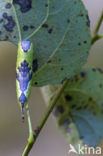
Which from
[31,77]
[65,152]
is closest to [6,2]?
[31,77]

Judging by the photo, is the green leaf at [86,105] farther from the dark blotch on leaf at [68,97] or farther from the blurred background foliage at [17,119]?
the blurred background foliage at [17,119]

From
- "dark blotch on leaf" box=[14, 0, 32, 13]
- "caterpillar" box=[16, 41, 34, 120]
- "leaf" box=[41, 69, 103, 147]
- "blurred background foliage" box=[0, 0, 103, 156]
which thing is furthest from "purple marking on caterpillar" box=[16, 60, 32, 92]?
"blurred background foliage" box=[0, 0, 103, 156]

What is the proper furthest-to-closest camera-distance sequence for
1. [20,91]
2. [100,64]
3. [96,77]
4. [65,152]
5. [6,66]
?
1. [6,66]
2. [100,64]
3. [65,152]
4. [96,77]
5. [20,91]

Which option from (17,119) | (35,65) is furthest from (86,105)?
(17,119)

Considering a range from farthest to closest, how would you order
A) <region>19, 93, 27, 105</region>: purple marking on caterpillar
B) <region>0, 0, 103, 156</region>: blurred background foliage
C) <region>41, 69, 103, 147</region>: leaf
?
<region>0, 0, 103, 156</region>: blurred background foliage
<region>41, 69, 103, 147</region>: leaf
<region>19, 93, 27, 105</region>: purple marking on caterpillar

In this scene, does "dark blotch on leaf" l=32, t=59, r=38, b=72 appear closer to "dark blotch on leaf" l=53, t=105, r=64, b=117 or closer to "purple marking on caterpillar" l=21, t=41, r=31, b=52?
"purple marking on caterpillar" l=21, t=41, r=31, b=52

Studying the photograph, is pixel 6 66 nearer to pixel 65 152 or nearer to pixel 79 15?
pixel 65 152

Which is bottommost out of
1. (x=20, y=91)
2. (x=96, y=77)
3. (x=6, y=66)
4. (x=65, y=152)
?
(x=65, y=152)
